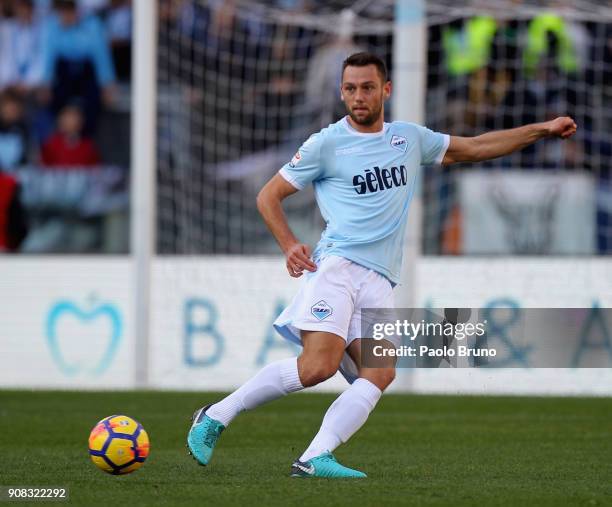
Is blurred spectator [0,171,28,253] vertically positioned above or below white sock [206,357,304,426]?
above

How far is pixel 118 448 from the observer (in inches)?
255

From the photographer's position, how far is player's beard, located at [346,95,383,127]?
6738 millimetres

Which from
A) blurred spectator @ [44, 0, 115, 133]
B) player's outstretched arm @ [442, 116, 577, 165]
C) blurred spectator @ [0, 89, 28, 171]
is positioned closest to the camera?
player's outstretched arm @ [442, 116, 577, 165]

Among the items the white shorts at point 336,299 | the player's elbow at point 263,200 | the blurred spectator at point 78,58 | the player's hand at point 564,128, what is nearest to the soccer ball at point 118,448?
the white shorts at point 336,299

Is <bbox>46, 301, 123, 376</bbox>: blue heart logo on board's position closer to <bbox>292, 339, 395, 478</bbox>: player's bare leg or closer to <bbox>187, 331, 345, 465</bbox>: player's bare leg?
<bbox>187, 331, 345, 465</bbox>: player's bare leg

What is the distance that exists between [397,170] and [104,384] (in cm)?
722

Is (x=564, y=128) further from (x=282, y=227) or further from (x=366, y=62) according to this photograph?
(x=282, y=227)

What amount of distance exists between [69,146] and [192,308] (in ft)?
11.5

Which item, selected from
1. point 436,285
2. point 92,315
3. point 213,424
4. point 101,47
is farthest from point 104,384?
point 213,424

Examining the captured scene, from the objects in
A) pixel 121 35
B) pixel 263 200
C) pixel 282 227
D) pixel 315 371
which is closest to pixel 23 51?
pixel 121 35

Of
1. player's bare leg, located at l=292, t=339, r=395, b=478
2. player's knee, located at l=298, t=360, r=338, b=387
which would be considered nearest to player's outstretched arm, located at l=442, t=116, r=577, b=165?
player's bare leg, located at l=292, t=339, r=395, b=478

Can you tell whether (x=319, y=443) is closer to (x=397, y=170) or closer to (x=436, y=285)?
(x=397, y=170)

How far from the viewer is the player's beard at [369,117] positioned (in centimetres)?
674

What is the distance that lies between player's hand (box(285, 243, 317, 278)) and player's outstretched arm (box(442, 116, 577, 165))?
3.29ft
